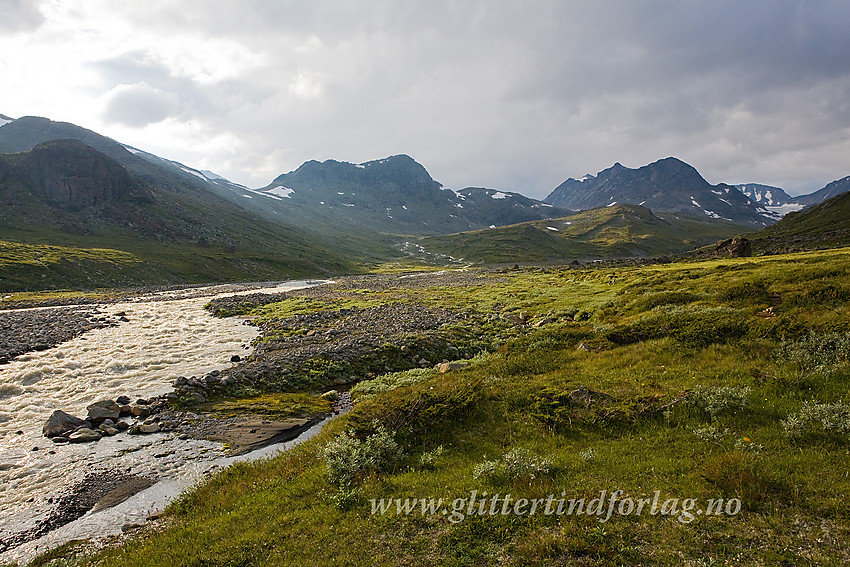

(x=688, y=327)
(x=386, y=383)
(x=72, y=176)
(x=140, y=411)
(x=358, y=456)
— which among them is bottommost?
(x=140, y=411)

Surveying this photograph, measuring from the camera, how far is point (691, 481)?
345 inches

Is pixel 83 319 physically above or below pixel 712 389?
below

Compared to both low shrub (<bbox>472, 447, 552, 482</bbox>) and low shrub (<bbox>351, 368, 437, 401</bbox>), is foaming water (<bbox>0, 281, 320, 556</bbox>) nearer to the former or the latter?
low shrub (<bbox>351, 368, 437, 401</bbox>)

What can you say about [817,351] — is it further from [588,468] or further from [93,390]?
[93,390]

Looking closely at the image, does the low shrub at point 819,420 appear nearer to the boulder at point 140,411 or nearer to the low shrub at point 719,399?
the low shrub at point 719,399

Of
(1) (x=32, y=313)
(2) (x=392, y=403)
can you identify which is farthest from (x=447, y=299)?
(1) (x=32, y=313)

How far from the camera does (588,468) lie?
10.1 meters

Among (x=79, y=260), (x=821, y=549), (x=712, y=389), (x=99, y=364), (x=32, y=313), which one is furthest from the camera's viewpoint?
(x=79, y=260)

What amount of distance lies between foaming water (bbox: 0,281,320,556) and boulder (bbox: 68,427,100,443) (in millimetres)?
528

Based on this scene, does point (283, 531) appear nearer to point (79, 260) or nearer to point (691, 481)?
point (691, 481)

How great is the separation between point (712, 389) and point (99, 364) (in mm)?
35728

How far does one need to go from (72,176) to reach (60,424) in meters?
203

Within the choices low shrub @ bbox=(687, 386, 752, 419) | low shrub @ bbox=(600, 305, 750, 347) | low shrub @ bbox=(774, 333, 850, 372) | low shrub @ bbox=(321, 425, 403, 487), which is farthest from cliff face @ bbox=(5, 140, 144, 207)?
low shrub @ bbox=(774, 333, 850, 372)

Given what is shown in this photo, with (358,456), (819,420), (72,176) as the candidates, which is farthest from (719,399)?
(72,176)
